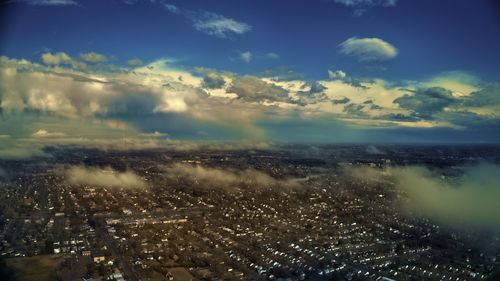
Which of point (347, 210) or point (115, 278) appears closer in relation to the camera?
point (115, 278)

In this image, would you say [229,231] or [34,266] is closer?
[34,266]

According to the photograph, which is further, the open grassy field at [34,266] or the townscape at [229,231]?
the townscape at [229,231]

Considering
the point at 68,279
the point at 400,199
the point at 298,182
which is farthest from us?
the point at 298,182

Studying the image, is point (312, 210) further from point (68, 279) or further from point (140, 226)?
point (68, 279)

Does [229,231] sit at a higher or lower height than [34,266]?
higher

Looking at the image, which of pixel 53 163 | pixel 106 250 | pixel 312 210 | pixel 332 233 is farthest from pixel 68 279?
pixel 53 163
